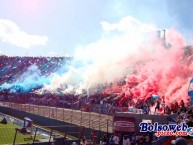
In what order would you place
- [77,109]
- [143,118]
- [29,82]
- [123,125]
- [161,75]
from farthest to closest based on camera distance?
[29,82] → [77,109] → [161,75] → [143,118] → [123,125]

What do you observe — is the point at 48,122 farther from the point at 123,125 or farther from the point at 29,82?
the point at 29,82

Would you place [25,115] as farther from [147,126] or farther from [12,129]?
[147,126]

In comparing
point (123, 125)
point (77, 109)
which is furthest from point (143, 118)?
point (77, 109)

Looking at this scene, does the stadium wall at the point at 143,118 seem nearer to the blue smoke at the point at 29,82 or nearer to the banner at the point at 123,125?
the banner at the point at 123,125

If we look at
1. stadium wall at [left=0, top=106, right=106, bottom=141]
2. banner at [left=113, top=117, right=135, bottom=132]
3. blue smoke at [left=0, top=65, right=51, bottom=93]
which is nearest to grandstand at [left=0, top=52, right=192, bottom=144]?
stadium wall at [left=0, top=106, right=106, bottom=141]

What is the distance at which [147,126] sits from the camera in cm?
1973

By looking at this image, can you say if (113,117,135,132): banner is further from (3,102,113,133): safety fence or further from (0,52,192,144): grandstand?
(3,102,113,133): safety fence

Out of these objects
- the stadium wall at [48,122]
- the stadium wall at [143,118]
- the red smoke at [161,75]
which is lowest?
the stadium wall at [48,122]

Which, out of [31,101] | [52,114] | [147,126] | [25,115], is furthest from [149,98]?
[31,101]

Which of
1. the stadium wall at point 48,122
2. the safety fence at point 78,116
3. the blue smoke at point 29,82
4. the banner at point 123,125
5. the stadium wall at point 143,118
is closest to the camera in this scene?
the banner at point 123,125

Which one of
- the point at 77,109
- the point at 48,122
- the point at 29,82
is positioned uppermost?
the point at 29,82

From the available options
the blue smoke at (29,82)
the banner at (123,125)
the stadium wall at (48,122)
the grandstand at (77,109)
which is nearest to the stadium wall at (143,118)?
the grandstand at (77,109)

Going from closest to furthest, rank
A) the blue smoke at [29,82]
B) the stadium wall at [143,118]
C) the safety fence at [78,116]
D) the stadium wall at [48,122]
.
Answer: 1. the stadium wall at [143,118]
2. the stadium wall at [48,122]
3. the safety fence at [78,116]
4. the blue smoke at [29,82]

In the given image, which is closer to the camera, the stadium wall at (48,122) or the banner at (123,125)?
the banner at (123,125)
